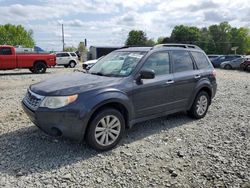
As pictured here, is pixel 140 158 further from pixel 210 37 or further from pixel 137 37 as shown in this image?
pixel 210 37

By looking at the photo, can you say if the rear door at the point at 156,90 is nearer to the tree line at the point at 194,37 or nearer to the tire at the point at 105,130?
the tire at the point at 105,130

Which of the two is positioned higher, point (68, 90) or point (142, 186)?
point (68, 90)

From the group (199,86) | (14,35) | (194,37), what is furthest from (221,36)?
(199,86)

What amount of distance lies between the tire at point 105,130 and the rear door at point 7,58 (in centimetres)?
1591

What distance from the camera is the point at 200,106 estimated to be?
707 cm

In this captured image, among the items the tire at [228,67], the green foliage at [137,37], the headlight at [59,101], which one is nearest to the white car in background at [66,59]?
the tire at [228,67]

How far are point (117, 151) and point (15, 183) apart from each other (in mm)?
1723

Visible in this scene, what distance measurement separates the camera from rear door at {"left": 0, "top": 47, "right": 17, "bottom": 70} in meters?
19.0

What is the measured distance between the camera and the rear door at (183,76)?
6.31 meters

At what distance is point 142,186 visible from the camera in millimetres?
3973

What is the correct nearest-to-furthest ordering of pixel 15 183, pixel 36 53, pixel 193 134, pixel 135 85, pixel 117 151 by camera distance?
pixel 15 183 < pixel 117 151 < pixel 135 85 < pixel 193 134 < pixel 36 53

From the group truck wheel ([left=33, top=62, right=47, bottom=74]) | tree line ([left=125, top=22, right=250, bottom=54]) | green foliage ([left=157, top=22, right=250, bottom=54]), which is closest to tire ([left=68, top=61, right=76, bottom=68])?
truck wheel ([left=33, top=62, right=47, bottom=74])

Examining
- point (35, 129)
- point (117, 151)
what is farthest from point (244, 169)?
point (35, 129)

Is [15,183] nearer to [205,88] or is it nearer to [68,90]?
[68,90]
